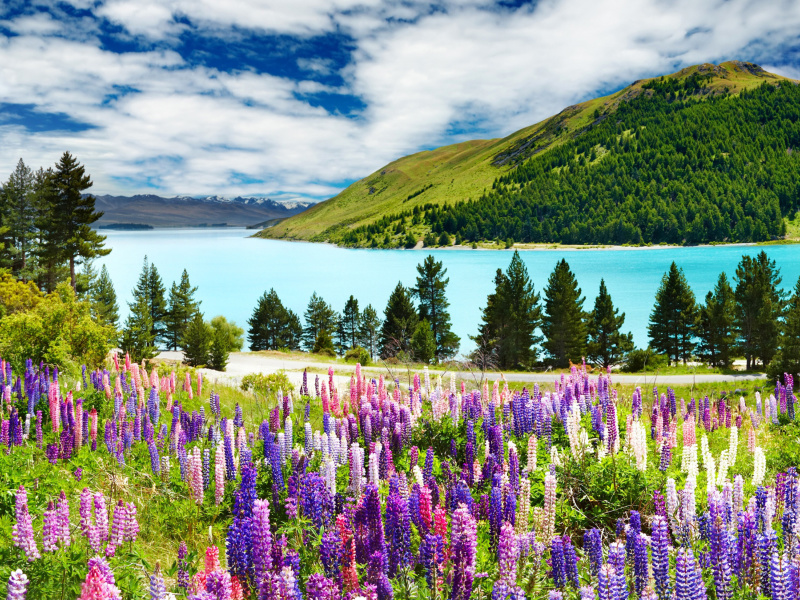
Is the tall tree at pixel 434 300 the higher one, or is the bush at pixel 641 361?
the tall tree at pixel 434 300

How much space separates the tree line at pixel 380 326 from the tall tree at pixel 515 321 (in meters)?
8.12

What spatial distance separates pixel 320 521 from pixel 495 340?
61476 millimetres

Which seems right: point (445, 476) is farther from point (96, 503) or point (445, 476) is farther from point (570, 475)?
point (96, 503)

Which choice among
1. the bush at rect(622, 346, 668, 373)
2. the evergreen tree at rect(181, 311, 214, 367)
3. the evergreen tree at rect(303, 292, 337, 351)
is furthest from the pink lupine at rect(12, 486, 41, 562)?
the evergreen tree at rect(303, 292, 337, 351)

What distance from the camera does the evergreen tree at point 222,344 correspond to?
168 ft

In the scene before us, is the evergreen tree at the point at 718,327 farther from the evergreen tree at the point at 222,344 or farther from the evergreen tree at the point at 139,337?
the evergreen tree at the point at 139,337

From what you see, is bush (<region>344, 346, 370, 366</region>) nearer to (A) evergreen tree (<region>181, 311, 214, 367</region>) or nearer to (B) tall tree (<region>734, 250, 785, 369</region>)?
(A) evergreen tree (<region>181, 311, 214, 367</region>)

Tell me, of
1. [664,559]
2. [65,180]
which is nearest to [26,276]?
[65,180]

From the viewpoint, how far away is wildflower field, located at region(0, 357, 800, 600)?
3.80m

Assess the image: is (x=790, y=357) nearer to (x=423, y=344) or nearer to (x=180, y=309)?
(x=423, y=344)

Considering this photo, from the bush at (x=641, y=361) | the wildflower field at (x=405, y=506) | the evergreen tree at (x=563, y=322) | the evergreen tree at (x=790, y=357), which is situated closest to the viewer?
the wildflower field at (x=405, y=506)

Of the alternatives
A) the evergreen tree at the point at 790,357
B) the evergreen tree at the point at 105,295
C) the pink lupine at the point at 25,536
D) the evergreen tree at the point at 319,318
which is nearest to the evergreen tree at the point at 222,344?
the evergreen tree at the point at 319,318

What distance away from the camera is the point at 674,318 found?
65.5 m

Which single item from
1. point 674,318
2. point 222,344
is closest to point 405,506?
point 222,344
